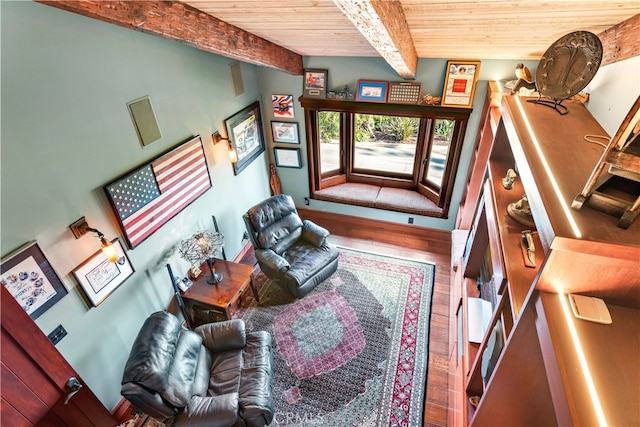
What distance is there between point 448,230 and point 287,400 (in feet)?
10.4

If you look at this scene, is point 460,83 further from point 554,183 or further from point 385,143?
point 554,183

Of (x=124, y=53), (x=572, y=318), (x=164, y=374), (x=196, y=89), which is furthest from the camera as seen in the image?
(x=196, y=89)

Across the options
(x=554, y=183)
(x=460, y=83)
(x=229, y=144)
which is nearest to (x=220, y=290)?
(x=229, y=144)

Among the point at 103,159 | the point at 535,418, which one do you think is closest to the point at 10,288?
the point at 103,159

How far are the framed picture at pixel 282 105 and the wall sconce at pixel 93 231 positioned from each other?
290 centimetres

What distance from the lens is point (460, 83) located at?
3535 millimetres

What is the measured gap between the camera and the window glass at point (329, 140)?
459 centimetres

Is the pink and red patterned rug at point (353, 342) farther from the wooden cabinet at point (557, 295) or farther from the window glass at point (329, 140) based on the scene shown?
the window glass at point (329, 140)

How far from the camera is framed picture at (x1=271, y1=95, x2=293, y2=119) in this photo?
14.3 ft

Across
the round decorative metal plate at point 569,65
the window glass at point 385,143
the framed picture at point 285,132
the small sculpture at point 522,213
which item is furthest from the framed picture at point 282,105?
the small sculpture at point 522,213

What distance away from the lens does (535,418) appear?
151cm

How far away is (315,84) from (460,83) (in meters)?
1.77

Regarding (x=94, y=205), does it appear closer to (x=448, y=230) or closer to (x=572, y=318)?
(x=572, y=318)

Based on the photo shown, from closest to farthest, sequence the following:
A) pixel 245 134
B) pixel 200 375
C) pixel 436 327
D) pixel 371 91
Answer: pixel 200 375
pixel 436 327
pixel 371 91
pixel 245 134
